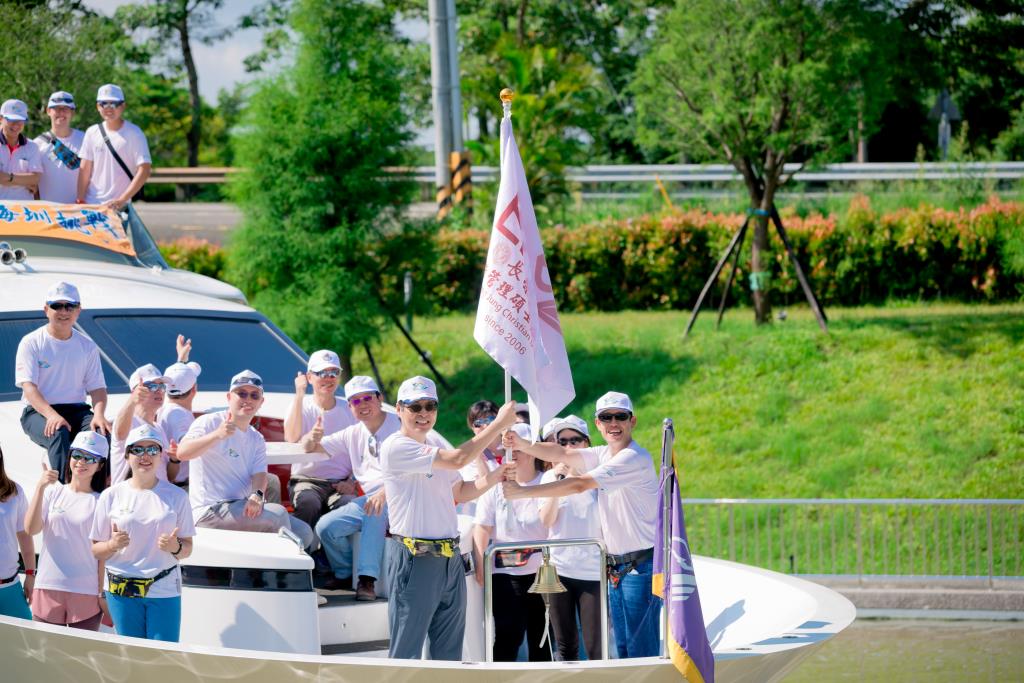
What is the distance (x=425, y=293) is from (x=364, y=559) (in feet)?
36.5

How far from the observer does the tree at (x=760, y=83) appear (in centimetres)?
1669

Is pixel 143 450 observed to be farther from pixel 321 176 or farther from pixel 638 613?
pixel 321 176

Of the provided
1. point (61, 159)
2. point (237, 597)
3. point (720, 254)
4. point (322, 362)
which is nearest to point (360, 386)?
point (322, 362)

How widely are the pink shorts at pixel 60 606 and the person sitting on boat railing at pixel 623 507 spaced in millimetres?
2262

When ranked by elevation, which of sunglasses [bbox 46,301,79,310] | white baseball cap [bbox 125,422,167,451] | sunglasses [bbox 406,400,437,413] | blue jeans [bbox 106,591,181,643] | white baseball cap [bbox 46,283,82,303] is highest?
white baseball cap [bbox 46,283,82,303]

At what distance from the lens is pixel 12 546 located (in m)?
6.93

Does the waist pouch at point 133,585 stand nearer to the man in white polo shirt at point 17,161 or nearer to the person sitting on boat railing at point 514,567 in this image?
the person sitting on boat railing at point 514,567

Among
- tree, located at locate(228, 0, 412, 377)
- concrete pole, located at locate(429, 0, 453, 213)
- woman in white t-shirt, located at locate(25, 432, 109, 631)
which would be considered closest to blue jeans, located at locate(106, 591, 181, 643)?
woman in white t-shirt, located at locate(25, 432, 109, 631)

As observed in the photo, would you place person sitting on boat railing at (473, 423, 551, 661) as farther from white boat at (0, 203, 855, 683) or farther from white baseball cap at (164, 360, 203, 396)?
white baseball cap at (164, 360, 203, 396)

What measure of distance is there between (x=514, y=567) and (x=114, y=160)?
5.37 meters

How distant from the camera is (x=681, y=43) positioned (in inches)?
684

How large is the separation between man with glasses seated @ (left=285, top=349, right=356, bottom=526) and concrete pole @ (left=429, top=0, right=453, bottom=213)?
10.7 meters

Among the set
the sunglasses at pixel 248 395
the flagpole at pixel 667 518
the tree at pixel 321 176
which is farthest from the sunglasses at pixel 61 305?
the tree at pixel 321 176

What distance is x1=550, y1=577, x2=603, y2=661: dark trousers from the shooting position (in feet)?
24.7
